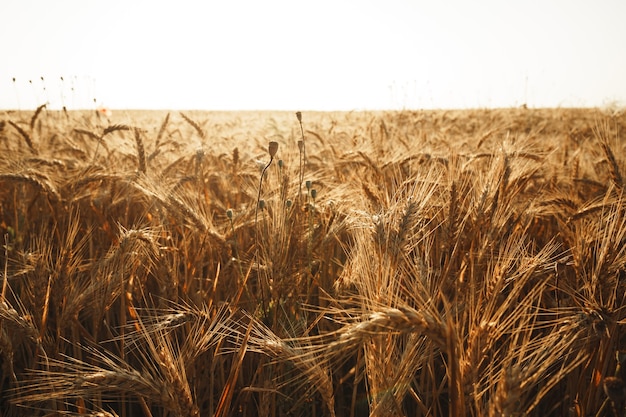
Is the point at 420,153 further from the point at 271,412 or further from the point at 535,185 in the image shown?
the point at 271,412

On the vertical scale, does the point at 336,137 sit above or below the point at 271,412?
above

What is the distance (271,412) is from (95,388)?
563mm

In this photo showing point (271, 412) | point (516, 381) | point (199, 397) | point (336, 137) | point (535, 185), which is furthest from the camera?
point (336, 137)

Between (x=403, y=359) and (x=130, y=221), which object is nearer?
(x=403, y=359)

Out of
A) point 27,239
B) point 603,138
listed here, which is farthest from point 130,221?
point 603,138

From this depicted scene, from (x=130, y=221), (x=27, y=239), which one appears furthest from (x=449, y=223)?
(x=27, y=239)

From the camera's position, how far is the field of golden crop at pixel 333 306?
2.92 ft

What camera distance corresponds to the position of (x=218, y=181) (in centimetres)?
304

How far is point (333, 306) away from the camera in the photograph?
1.75 meters

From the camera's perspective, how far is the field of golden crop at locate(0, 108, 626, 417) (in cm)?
89

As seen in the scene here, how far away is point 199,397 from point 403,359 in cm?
91

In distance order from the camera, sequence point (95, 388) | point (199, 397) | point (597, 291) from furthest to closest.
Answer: point (199, 397), point (597, 291), point (95, 388)

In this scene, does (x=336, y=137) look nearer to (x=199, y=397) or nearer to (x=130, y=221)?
(x=130, y=221)

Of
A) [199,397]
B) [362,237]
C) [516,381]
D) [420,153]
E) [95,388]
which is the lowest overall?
[199,397]
